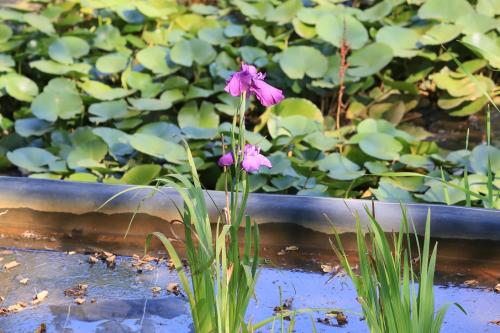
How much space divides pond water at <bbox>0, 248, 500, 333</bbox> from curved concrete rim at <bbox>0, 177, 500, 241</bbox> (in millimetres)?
113

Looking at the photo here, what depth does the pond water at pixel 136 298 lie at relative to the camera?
1521 millimetres

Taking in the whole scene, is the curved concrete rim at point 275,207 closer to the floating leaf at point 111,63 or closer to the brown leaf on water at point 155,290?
the brown leaf on water at point 155,290

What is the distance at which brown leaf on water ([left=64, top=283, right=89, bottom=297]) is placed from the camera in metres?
1.62

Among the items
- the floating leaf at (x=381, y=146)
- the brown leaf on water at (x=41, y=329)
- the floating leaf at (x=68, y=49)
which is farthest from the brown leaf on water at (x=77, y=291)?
the floating leaf at (x=68, y=49)

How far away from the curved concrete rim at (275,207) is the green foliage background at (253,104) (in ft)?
1.23

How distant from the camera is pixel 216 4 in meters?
4.07

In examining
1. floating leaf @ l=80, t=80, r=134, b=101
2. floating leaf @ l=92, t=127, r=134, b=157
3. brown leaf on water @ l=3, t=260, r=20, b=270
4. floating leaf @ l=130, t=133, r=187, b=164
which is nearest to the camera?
brown leaf on water @ l=3, t=260, r=20, b=270

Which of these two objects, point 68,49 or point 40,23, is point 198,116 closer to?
point 68,49

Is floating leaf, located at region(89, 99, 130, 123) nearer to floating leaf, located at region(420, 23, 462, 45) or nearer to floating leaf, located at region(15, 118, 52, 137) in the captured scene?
floating leaf, located at region(15, 118, 52, 137)

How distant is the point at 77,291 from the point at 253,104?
158 cm

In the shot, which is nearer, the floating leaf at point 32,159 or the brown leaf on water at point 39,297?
the brown leaf on water at point 39,297

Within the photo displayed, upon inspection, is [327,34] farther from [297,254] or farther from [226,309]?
[226,309]

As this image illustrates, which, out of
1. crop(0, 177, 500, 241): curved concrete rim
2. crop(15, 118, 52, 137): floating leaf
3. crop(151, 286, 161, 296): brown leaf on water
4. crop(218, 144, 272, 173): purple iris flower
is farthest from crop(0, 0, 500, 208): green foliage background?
crop(218, 144, 272, 173): purple iris flower

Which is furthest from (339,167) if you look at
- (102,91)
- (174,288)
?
(102,91)
